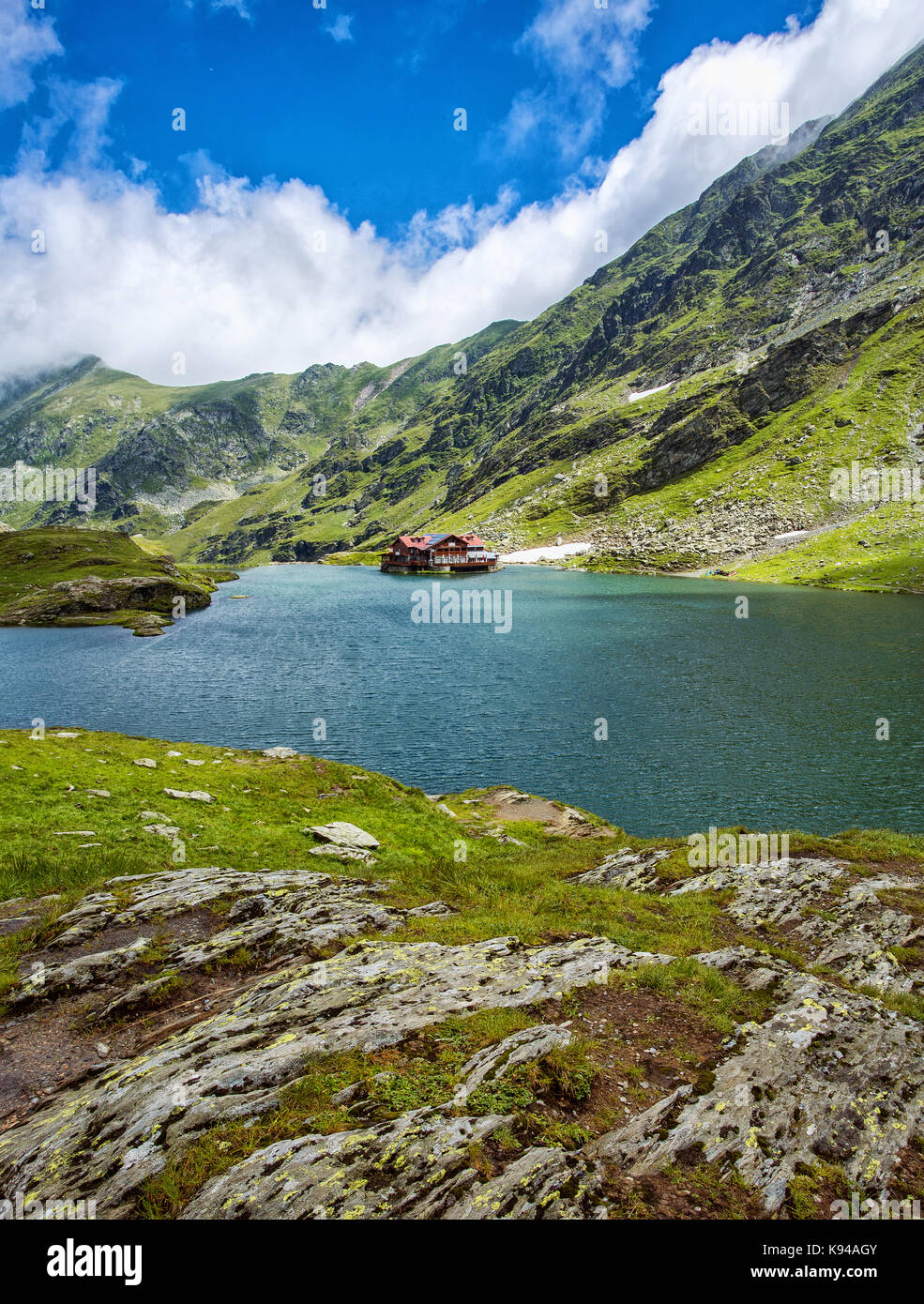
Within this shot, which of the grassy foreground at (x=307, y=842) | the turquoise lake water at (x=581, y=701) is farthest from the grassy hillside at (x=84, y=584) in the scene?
the grassy foreground at (x=307, y=842)

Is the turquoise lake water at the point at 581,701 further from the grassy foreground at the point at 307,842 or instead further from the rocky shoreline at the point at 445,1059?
the rocky shoreline at the point at 445,1059

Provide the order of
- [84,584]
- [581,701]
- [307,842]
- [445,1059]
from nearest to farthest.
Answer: [445,1059]
[307,842]
[581,701]
[84,584]

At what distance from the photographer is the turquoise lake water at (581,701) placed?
42.8 meters

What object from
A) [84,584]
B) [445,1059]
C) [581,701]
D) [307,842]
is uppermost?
[84,584]

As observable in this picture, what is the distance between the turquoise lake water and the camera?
42.8 metres

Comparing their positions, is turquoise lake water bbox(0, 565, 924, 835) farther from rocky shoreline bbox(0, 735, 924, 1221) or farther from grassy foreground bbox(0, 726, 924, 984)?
rocky shoreline bbox(0, 735, 924, 1221)

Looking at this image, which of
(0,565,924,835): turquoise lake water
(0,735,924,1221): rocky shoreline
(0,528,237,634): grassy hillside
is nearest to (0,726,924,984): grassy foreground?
(0,735,924,1221): rocky shoreline

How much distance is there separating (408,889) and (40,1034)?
1172 cm

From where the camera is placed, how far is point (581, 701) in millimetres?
62812

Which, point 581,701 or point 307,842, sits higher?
point 581,701

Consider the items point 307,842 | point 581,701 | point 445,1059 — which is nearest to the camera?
point 445,1059

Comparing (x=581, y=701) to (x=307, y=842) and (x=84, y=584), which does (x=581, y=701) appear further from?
(x=84, y=584)

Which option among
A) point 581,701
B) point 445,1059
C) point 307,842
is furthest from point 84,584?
point 445,1059
